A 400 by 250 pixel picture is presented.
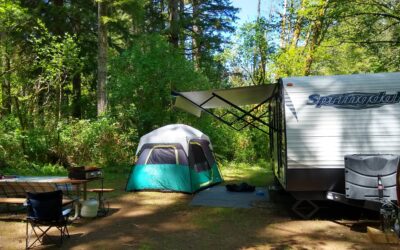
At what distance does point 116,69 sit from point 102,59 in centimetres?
70

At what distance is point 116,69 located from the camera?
14.8 meters

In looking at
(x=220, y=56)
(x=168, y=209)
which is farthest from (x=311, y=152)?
(x=220, y=56)

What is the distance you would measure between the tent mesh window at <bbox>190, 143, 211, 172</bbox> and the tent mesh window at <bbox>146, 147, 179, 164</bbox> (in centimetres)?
49

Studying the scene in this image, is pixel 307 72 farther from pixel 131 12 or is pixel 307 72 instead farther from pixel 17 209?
pixel 17 209

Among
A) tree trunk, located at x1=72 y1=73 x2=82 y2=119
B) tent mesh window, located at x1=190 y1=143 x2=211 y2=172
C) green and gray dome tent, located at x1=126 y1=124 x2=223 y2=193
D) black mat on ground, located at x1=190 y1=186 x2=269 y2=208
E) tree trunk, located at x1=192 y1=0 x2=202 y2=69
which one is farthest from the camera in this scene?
tree trunk, located at x1=192 y1=0 x2=202 y2=69

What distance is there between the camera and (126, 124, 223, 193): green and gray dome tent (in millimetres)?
10016

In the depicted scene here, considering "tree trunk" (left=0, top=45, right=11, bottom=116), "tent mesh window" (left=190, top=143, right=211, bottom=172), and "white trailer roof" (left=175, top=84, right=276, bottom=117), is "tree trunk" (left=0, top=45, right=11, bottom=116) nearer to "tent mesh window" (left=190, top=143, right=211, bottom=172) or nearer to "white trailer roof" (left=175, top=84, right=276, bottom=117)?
"white trailer roof" (left=175, top=84, right=276, bottom=117)

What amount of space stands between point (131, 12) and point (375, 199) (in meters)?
10.7

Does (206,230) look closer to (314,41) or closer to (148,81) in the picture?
(148,81)

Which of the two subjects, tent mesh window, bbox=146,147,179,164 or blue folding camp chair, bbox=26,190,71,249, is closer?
blue folding camp chair, bbox=26,190,71,249

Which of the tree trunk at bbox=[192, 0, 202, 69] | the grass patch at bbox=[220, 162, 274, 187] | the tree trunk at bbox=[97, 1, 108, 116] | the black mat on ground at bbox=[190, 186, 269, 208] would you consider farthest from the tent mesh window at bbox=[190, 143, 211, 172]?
the tree trunk at bbox=[192, 0, 202, 69]

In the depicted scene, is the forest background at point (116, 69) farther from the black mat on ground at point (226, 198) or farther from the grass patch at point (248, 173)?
the black mat on ground at point (226, 198)

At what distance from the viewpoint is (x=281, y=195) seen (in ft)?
30.1

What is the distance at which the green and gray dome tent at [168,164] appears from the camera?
1002 centimetres
